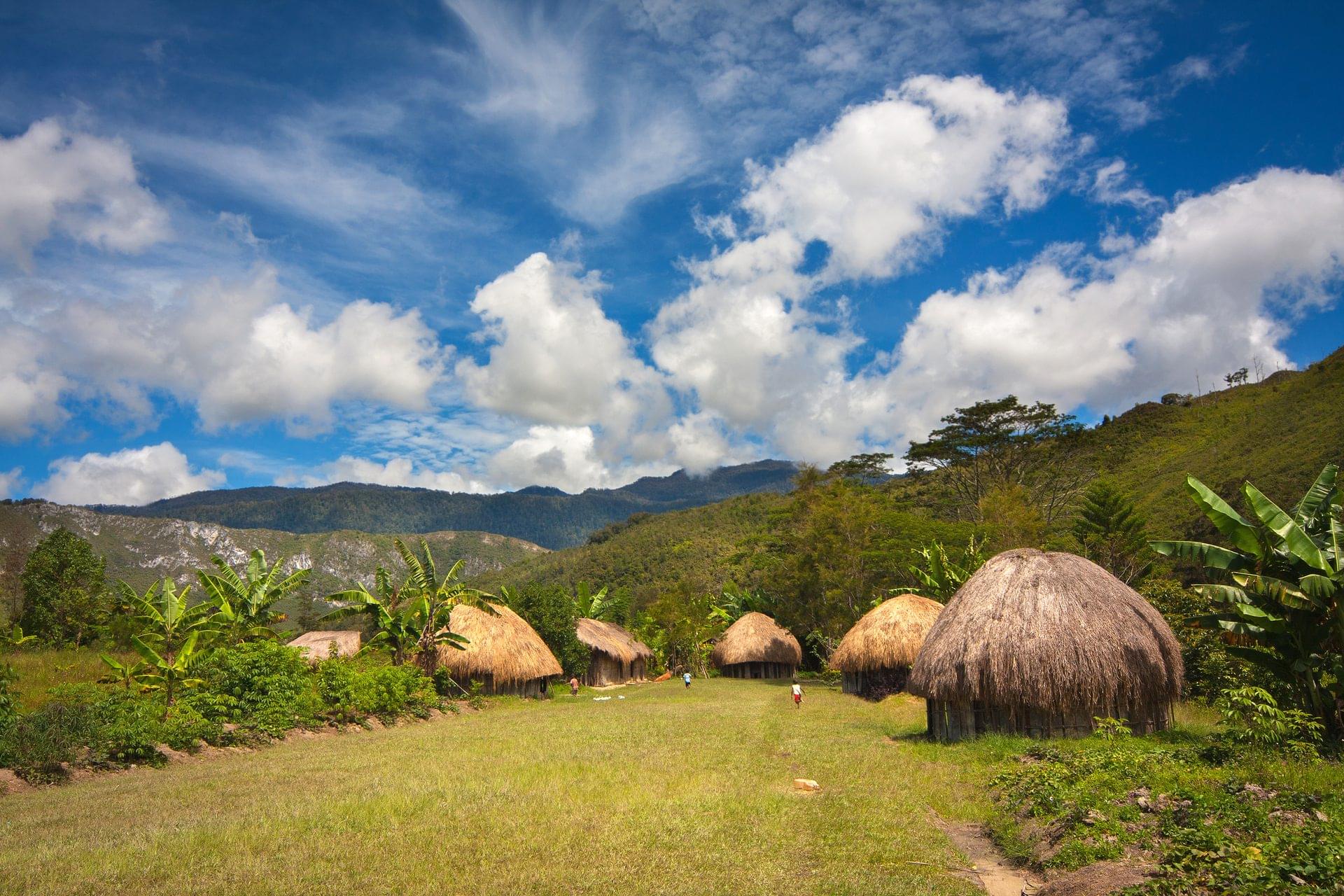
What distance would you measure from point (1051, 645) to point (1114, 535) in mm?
22921

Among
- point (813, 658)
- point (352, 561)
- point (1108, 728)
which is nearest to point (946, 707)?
point (1108, 728)

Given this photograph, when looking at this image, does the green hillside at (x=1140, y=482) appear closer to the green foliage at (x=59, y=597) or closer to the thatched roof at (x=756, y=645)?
the thatched roof at (x=756, y=645)

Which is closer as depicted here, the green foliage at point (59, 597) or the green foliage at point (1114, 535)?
the green foliage at point (59, 597)

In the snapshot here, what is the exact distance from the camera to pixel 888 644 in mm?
26078

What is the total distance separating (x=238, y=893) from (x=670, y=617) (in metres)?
43.8

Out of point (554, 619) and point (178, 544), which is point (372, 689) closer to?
point (554, 619)

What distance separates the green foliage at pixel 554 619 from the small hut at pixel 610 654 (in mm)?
1218

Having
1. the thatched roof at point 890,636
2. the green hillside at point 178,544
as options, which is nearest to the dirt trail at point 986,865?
the thatched roof at point 890,636

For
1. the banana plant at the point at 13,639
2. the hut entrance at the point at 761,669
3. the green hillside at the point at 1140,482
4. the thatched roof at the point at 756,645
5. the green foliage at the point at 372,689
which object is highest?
the green hillside at the point at 1140,482

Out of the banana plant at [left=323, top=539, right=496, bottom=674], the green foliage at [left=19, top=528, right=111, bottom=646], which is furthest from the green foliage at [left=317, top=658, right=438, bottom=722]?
the green foliage at [left=19, top=528, right=111, bottom=646]

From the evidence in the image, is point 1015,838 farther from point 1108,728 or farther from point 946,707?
point 946,707

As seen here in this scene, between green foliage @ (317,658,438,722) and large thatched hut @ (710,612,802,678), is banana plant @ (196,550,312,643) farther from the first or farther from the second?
large thatched hut @ (710,612,802,678)

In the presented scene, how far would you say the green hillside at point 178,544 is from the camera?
12481cm

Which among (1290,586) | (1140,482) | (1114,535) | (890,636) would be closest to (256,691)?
(890,636)
